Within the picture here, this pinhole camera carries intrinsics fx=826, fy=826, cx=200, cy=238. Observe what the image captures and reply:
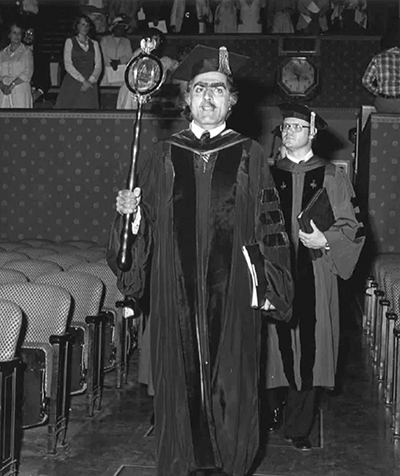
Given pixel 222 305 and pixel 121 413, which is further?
pixel 121 413

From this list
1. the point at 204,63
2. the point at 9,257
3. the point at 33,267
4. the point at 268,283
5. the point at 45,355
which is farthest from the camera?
the point at 9,257

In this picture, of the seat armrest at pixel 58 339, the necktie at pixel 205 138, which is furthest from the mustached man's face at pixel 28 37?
the necktie at pixel 205 138

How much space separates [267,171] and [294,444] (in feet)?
5.52

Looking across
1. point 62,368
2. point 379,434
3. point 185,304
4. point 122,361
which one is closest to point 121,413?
point 122,361

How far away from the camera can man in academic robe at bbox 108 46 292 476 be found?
3.12m

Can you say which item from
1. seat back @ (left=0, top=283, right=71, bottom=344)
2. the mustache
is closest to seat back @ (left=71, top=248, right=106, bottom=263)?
seat back @ (left=0, top=283, right=71, bottom=344)

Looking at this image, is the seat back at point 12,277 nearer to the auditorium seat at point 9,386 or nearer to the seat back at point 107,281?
the seat back at point 107,281

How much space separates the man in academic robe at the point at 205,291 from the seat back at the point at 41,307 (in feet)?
2.91

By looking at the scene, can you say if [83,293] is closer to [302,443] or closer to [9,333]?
[9,333]

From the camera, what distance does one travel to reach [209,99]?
126 inches

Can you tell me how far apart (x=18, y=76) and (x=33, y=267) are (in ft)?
20.5

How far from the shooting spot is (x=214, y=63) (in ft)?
10.8

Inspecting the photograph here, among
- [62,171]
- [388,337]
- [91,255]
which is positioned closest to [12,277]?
[91,255]

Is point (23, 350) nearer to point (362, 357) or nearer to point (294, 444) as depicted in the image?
point (294, 444)
